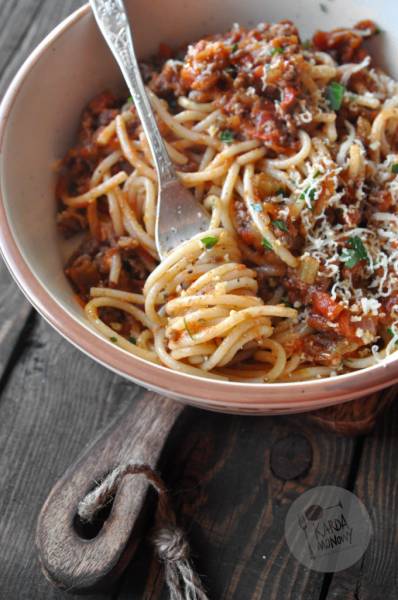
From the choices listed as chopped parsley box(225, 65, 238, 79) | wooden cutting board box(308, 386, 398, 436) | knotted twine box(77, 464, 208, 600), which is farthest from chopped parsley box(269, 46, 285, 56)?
knotted twine box(77, 464, 208, 600)

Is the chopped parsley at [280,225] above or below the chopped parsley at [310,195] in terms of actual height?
below

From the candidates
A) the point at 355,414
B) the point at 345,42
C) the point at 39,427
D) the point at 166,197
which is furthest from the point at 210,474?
the point at 345,42

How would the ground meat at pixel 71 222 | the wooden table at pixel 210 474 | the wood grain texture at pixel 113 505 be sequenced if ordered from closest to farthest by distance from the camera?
the wood grain texture at pixel 113 505, the wooden table at pixel 210 474, the ground meat at pixel 71 222

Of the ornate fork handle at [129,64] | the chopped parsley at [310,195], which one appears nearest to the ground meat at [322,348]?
the chopped parsley at [310,195]

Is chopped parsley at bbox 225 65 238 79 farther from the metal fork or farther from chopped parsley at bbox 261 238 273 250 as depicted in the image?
chopped parsley at bbox 261 238 273 250

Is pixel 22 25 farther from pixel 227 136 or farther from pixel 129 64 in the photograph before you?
pixel 227 136

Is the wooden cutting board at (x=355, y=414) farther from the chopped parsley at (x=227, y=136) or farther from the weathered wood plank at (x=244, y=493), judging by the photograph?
the chopped parsley at (x=227, y=136)

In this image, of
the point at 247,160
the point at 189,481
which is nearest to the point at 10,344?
the point at 189,481
